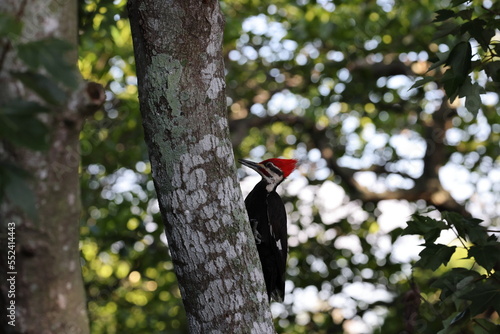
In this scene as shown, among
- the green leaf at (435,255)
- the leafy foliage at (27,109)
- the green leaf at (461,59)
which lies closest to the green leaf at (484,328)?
the green leaf at (435,255)

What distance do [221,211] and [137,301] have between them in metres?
5.45

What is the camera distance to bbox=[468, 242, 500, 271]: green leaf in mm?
2385

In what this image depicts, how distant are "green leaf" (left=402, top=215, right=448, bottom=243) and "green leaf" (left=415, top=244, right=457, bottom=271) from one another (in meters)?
0.04

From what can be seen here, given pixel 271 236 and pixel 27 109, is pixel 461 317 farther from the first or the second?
pixel 27 109

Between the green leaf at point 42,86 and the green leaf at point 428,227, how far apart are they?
5.59 ft

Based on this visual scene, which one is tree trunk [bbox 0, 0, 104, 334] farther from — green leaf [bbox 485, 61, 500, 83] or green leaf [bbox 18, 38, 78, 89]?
green leaf [bbox 485, 61, 500, 83]

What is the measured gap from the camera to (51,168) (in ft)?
4.58

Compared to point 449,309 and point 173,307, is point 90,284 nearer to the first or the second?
point 173,307

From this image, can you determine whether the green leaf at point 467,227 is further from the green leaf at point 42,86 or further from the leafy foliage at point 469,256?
the green leaf at point 42,86

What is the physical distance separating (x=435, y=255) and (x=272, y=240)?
1.46 meters

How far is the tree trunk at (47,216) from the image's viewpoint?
4.44 ft

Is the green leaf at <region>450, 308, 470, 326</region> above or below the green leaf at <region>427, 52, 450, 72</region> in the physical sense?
below

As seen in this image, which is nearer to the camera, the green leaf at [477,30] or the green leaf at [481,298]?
the green leaf at [481,298]

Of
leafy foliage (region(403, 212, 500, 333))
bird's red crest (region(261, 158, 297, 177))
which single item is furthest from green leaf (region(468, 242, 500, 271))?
bird's red crest (region(261, 158, 297, 177))
